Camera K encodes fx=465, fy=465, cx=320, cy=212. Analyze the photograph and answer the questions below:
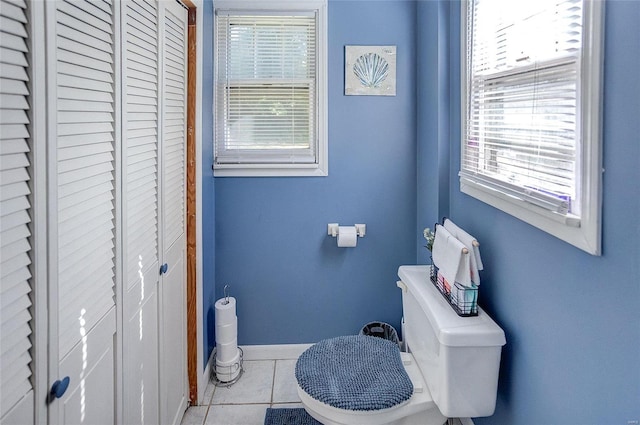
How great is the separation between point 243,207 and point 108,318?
1.41m

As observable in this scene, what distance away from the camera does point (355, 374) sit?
176 cm

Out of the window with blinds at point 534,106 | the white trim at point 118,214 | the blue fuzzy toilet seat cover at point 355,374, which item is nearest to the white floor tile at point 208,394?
the blue fuzzy toilet seat cover at point 355,374

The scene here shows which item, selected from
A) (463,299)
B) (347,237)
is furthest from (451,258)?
(347,237)

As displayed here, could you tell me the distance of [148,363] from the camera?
173cm

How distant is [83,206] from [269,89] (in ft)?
5.48

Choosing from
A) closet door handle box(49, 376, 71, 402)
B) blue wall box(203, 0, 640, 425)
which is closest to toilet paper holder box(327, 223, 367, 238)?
blue wall box(203, 0, 640, 425)

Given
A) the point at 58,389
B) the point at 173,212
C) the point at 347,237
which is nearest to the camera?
the point at 58,389

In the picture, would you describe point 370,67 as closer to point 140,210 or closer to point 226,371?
point 140,210

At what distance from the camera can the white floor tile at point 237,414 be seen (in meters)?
2.23

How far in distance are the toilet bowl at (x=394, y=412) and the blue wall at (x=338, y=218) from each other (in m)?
0.98

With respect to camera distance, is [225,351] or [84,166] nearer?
[84,166]

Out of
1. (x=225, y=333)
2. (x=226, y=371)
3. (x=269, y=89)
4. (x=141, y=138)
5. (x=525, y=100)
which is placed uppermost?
(x=269, y=89)

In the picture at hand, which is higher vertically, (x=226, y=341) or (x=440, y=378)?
(x=440, y=378)

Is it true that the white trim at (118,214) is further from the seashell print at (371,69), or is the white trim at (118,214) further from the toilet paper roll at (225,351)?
the seashell print at (371,69)
